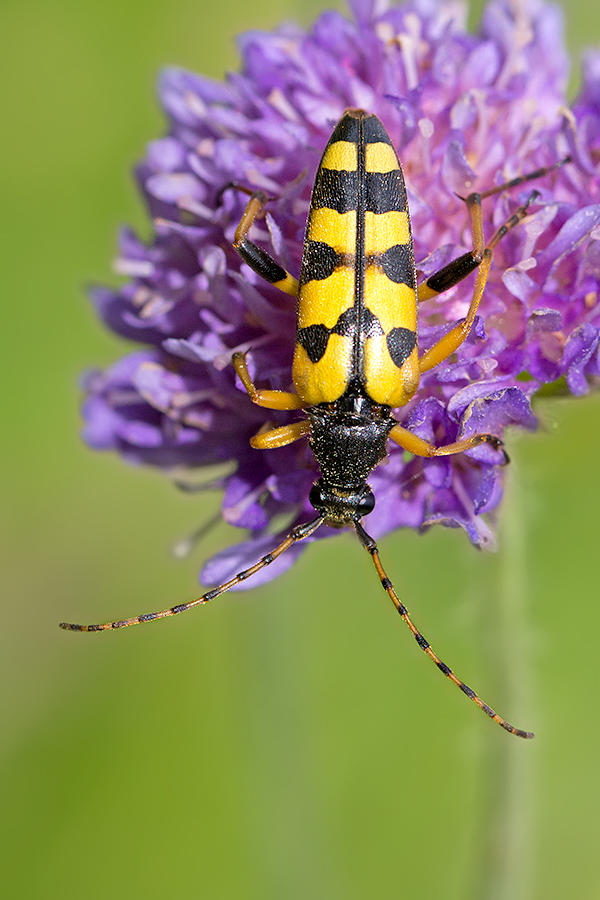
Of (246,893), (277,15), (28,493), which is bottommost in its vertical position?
(246,893)

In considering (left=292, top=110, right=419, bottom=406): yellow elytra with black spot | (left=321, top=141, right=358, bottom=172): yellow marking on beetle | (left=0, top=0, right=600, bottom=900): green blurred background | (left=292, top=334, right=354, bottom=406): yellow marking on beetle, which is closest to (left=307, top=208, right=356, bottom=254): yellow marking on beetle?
(left=292, top=110, right=419, bottom=406): yellow elytra with black spot

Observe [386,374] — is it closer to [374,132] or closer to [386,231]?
[386,231]

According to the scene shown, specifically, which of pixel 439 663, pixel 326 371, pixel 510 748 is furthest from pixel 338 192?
pixel 510 748

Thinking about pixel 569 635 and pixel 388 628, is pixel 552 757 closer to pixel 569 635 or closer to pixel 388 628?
pixel 569 635

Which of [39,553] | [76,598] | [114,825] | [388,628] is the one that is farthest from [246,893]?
[39,553]

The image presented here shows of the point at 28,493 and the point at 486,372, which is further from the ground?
the point at 486,372

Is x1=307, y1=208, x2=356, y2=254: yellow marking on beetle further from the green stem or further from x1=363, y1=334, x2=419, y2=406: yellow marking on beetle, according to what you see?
the green stem
